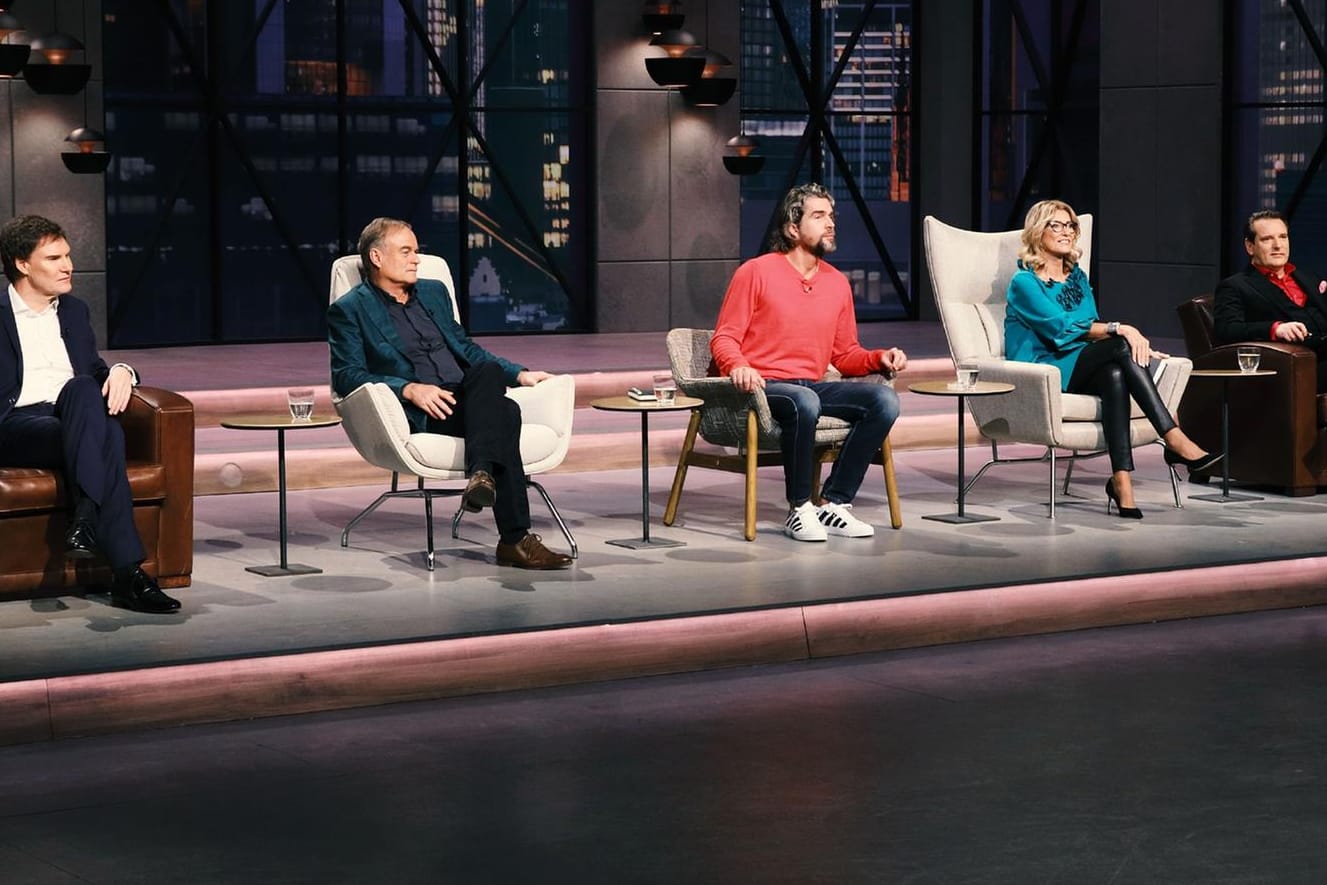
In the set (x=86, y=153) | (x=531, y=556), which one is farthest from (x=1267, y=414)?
(x=86, y=153)

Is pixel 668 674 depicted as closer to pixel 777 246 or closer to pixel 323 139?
pixel 777 246

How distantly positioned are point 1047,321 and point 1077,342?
0.50ft

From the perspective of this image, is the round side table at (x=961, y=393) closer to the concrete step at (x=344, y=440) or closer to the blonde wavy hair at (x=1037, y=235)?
the blonde wavy hair at (x=1037, y=235)

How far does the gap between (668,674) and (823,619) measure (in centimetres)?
50

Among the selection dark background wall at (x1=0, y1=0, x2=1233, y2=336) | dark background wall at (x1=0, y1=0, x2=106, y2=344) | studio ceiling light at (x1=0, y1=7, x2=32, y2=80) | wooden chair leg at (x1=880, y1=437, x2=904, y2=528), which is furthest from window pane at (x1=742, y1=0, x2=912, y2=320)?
wooden chair leg at (x1=880, y1=437, x2=904, y2=528)

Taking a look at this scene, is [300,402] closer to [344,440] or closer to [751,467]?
[751,467]

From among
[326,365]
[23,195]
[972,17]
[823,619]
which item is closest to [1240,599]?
[823,619]

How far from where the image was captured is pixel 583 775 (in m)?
4.55

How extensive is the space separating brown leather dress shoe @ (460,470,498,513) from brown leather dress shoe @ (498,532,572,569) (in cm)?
21

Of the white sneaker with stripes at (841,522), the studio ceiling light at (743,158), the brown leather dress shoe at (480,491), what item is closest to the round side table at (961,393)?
the white sneaker with stripes at (841,522)

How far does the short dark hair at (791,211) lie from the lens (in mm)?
7422

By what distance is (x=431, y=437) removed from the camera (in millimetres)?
6617

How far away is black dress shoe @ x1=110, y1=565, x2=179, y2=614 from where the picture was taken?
19.1ft

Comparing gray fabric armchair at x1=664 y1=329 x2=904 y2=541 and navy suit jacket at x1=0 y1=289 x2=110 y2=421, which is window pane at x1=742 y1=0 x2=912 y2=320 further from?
navy suit jacket at x1=0 y1=289 x2=110 y2=421
